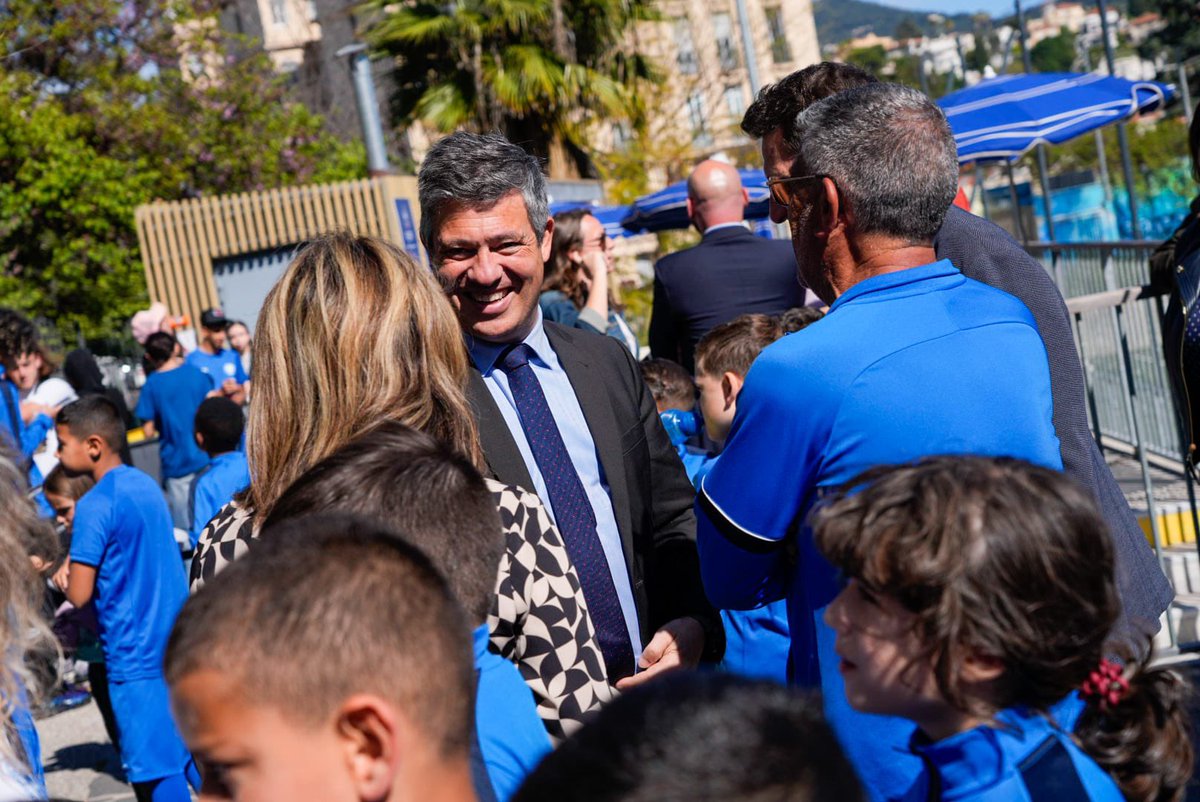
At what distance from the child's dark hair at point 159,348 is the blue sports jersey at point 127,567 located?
524 centimetres

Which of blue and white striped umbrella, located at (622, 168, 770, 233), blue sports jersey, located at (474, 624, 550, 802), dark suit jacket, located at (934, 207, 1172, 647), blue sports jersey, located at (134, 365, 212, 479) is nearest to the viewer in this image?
blue sports jersey, located at (474, 624, 550, 802)

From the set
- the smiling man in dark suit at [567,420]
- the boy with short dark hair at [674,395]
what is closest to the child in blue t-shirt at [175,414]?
the boy with short dark hair at [674,395]

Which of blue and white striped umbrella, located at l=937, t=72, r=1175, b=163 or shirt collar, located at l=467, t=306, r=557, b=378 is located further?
blue and white striped umbrella, located at l=937, t=72, r=1175, b=163

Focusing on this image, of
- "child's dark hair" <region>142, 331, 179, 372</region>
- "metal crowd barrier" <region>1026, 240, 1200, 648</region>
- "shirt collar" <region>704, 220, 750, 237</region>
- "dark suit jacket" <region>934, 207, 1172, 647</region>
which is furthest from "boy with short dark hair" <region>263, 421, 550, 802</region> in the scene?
"child's dark hair" <region>142, 331, 179, 372</region>

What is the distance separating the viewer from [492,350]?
301cm

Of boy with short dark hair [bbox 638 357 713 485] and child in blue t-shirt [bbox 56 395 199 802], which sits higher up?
boy with short dark hair [bbox 638 357 713 485]

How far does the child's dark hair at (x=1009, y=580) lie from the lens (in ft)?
5.62

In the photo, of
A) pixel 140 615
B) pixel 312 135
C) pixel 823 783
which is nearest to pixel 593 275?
pixel 140 615

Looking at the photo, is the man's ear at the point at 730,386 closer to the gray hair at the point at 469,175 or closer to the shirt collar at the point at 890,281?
the gray hair at the point at 469,175

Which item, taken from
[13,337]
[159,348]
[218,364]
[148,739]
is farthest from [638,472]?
[218,364]

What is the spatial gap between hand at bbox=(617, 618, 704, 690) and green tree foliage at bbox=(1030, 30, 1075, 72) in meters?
97.3

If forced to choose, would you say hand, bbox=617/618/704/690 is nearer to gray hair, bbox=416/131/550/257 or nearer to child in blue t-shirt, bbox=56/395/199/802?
gray hair, bbox=416/131/550/257

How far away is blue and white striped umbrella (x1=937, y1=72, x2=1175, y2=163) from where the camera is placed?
10.3m

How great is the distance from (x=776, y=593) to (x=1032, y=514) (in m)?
0.81
